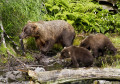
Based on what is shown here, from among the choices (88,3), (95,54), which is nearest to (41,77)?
(95,54)

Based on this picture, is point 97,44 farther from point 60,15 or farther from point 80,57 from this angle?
point 60,15

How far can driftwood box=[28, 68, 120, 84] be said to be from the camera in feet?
18.3

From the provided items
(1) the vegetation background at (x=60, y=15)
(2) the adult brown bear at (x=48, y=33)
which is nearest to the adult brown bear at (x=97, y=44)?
(2) the adult brown bear at (x=48, y=33)

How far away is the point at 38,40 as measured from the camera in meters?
9.22

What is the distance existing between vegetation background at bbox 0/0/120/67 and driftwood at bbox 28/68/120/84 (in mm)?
4162

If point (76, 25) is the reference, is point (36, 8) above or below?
above

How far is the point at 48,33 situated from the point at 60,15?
295 centimetres

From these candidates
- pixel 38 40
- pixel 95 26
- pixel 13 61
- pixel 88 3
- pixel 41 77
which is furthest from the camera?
pixel 88 3

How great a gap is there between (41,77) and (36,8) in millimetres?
5027

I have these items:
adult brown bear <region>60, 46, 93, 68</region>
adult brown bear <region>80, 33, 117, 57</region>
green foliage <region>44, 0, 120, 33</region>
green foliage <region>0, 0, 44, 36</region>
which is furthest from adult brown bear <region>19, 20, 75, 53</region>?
green foliage <region>44, 0, 120, 33</region>

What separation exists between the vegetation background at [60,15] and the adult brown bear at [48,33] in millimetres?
851

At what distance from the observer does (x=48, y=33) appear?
9.28 metres

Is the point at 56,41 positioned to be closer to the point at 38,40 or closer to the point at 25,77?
the point at 38,40

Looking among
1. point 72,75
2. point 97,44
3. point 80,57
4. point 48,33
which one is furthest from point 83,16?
point 72,75
